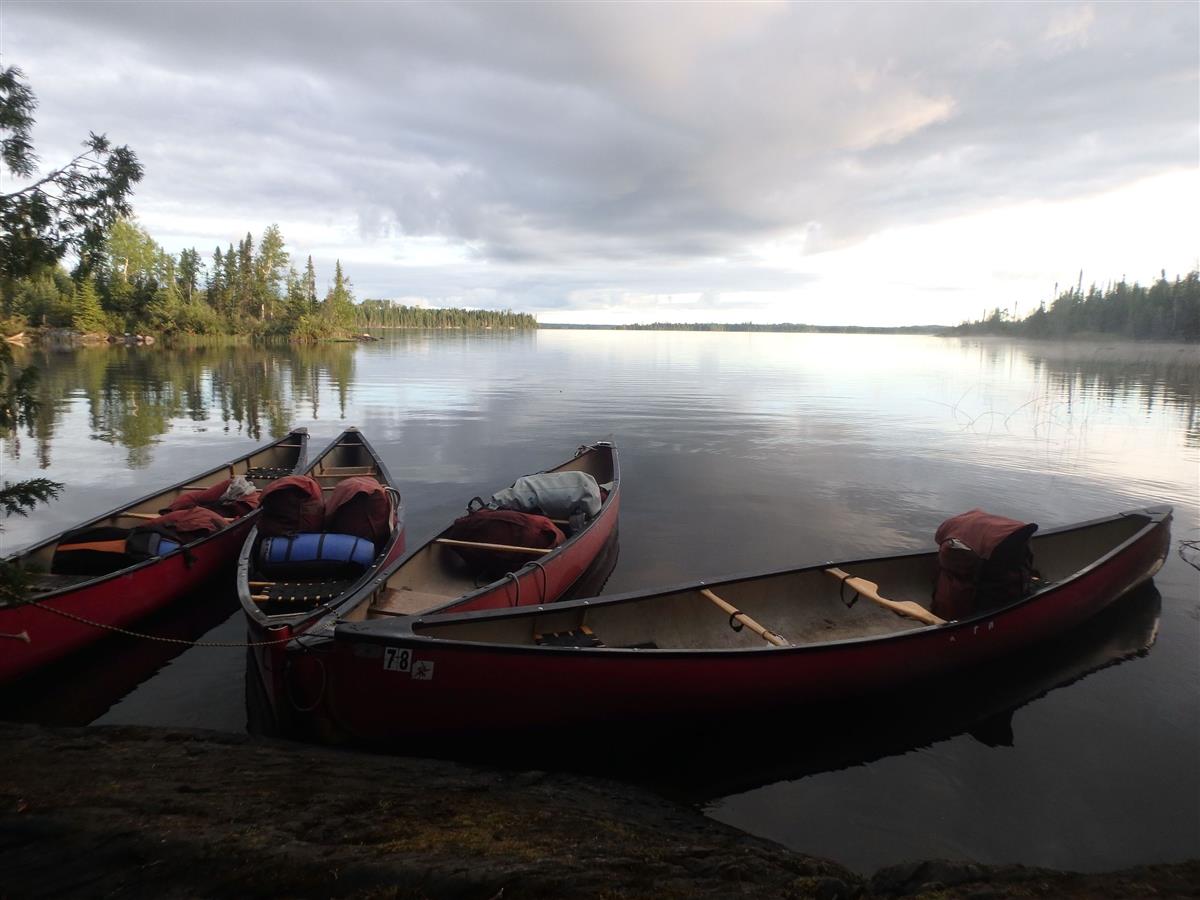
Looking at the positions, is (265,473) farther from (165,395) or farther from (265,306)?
(265,306)

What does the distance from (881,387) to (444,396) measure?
95.7ft

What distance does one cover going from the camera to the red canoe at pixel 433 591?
544 cm

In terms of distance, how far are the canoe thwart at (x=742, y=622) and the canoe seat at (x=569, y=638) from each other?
1.51 meters

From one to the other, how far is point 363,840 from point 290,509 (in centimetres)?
574

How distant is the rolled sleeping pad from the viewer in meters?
7.71

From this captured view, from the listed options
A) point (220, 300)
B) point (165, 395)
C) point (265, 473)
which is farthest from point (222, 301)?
point (265, 473)

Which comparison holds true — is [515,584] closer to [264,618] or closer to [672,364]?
[264,618]

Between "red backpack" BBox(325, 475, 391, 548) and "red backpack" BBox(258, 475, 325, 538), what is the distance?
0.21 meters

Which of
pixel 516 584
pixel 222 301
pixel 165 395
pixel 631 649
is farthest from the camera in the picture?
pixel 222 301

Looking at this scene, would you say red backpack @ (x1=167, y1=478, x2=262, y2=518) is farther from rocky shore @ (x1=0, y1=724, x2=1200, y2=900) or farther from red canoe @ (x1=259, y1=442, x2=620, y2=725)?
rocky shore @ (x1=0, y1=724, x2=1200, y2=900)

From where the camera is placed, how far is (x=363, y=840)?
3578mm

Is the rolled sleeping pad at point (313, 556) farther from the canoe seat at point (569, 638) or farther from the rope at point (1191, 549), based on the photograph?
the rope at point (1191, 549)

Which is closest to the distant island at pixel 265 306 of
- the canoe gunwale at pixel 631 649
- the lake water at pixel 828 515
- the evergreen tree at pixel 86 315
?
the evergreen tree at pixel 86 315

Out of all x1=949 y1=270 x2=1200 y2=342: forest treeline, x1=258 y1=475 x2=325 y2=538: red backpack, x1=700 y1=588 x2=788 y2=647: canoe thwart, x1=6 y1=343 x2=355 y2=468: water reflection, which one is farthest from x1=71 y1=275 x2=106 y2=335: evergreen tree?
x1=949 y1=270 x2=1200 y2=342: forest treeline
